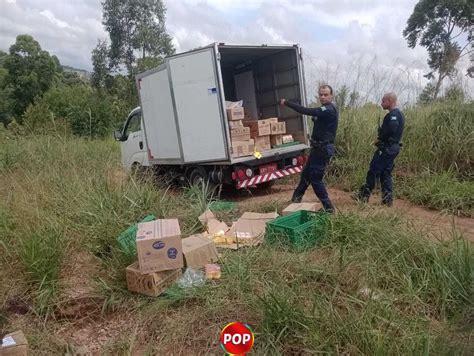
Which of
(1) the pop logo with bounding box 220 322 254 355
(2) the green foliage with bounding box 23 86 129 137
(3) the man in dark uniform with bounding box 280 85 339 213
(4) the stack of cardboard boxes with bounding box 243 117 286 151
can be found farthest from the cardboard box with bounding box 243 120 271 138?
(1) the pop logo with bounding box 220 322 254 355

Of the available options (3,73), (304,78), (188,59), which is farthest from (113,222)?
(3,73)

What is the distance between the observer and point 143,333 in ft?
9.50

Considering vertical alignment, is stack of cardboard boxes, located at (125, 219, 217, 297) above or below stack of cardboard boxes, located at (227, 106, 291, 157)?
below

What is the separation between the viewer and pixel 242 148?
6539 millimetres

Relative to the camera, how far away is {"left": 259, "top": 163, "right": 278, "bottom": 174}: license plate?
693cm

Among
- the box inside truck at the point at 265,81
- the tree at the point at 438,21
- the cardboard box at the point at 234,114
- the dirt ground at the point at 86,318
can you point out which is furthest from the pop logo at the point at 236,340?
the tree at the point at 438,21

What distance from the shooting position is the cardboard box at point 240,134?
254 inches

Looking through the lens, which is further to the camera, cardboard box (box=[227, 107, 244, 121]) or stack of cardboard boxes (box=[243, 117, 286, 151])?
stack of cardboard boxes (box=[243, 117, 286, 151])

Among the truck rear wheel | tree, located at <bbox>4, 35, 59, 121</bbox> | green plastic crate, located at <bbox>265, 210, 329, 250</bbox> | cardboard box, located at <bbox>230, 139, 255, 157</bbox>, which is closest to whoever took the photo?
green plastic crate, located at <bbox>265, 210, 329, 250</bbox>

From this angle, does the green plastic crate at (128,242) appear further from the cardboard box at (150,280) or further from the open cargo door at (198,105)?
the open cargo door at (198,105)

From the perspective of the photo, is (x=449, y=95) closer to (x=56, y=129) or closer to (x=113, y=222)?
(x=113, y=222)

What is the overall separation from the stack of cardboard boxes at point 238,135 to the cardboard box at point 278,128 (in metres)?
0.66

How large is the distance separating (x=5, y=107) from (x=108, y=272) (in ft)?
95.0

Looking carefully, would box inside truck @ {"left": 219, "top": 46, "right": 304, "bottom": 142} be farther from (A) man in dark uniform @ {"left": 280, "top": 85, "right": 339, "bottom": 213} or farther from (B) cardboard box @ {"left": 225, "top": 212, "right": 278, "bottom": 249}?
(B) cardboard box @ {"left": 225, "top": 212, "right": 278, "bottom": 249}
